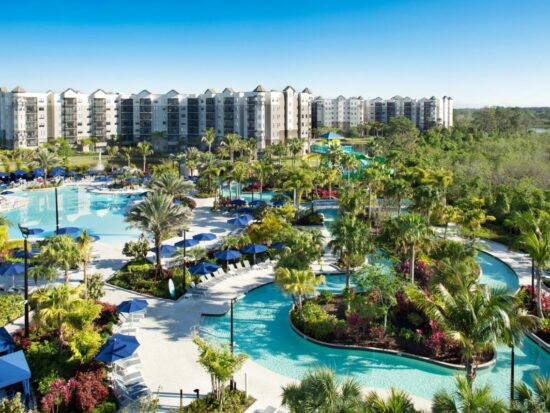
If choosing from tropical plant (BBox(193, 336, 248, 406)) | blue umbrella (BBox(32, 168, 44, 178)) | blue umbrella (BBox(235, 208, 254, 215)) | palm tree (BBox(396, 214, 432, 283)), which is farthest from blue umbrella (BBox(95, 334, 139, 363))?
blue umbrella (BBox(32, 168, 44, 178))

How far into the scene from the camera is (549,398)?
10.4m

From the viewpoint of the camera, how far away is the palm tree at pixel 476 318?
13.6 m

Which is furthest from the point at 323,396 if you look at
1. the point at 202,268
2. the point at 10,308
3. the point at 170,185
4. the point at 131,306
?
the point at 170,185

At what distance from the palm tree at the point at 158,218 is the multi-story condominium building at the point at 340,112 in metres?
113

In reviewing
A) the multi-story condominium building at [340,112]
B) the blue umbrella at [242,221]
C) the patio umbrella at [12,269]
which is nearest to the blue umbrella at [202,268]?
the patio umbrella at [12,269]

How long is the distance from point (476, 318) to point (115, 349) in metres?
11.3

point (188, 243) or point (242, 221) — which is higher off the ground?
point (242, 221)

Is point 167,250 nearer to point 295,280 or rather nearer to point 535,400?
point 295,280

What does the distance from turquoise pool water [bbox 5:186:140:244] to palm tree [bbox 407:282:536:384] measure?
961 inches

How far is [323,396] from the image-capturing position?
37.5ft

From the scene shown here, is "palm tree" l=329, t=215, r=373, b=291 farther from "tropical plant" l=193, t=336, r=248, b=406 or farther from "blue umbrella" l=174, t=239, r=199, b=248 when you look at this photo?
"blue umbrella" l=174, t=239, r=199, b=248

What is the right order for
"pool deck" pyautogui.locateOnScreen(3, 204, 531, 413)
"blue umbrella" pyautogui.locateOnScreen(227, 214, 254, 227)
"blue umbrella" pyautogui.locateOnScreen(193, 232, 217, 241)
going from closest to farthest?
1. "pool deck" pyautogui.locateOnScreen(3, 204, 531, 413)
2. "blue umbrella" pyautogui.locateOnScreen(193, 232, 217, 241)
3. "blue umbrella" pyautogui.locateOnScreen(227, 214, 254, 227)

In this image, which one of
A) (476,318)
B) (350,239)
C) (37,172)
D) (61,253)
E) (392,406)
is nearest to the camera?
(392,406)

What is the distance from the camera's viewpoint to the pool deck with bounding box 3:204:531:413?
649 inches
